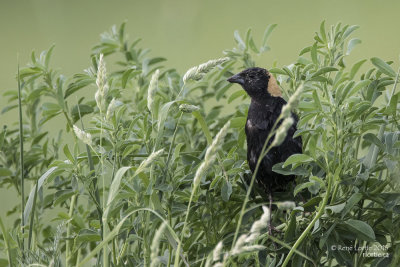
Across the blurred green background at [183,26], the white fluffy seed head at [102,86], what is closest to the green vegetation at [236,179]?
the white fluffy seed head at [102,86]

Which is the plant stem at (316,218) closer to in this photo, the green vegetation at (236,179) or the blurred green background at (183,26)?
the green vegetation at (236,179)

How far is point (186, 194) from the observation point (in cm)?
212

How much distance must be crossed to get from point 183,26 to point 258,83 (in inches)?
183

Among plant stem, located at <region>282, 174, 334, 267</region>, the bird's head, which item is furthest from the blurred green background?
plant stem, located at <region>282, 174, 334, 267</region>

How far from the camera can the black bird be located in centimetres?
224

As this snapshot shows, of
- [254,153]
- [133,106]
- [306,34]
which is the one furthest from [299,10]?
[254,153]

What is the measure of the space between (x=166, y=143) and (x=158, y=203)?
66 centimetres

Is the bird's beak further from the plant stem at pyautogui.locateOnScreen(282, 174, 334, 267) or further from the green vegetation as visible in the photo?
the plant stem at pyautogui.locateOnScreen(282, 174, 334, 267)

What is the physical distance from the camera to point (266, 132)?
2.27 m

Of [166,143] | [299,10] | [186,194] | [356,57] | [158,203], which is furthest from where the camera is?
[299,10]

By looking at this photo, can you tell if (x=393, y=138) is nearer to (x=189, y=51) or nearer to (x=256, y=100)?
(x=256, y=100)

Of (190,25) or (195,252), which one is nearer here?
(195,252)

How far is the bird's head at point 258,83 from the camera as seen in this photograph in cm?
238

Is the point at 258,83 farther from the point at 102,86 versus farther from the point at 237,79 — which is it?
the point at 102,86
